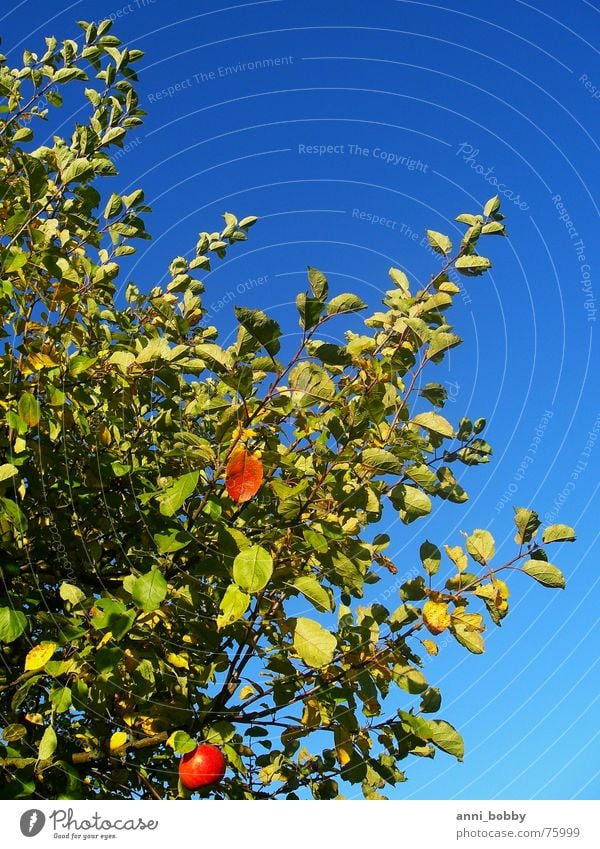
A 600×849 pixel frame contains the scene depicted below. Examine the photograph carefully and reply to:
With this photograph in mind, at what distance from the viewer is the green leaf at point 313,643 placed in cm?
253

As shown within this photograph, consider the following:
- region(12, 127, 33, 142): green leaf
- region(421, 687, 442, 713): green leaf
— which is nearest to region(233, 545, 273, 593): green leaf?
region(421, 687, 442, 713): green leaf

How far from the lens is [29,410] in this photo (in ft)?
9.34

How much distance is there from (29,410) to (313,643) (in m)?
1.41

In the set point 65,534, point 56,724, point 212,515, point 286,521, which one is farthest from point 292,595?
point 56,724

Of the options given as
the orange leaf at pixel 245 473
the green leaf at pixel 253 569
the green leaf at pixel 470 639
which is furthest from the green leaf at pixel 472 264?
the green leaf at pixel 253 569

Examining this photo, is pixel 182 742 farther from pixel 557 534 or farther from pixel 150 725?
pixel 557 534

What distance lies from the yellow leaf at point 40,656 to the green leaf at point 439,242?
2451 millimetres

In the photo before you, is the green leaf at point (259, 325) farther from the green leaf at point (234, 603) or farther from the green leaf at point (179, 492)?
the green leaf at point (234, 603)

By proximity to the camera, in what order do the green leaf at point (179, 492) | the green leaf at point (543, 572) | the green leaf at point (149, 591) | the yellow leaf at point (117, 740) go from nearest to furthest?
1. the green leaf at point (149, 591)
2. the green leaf at point (179, 492)
3. the green leaf at point (543, 572)
4. the yellow leaf at point (117, 740)

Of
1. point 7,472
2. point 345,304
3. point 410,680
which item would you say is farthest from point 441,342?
point 7,472

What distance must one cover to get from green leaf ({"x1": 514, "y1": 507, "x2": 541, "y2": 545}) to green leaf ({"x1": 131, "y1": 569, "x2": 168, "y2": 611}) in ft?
4.78

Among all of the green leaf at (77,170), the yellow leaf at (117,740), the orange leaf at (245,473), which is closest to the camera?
the orange leaf at (245,473)
